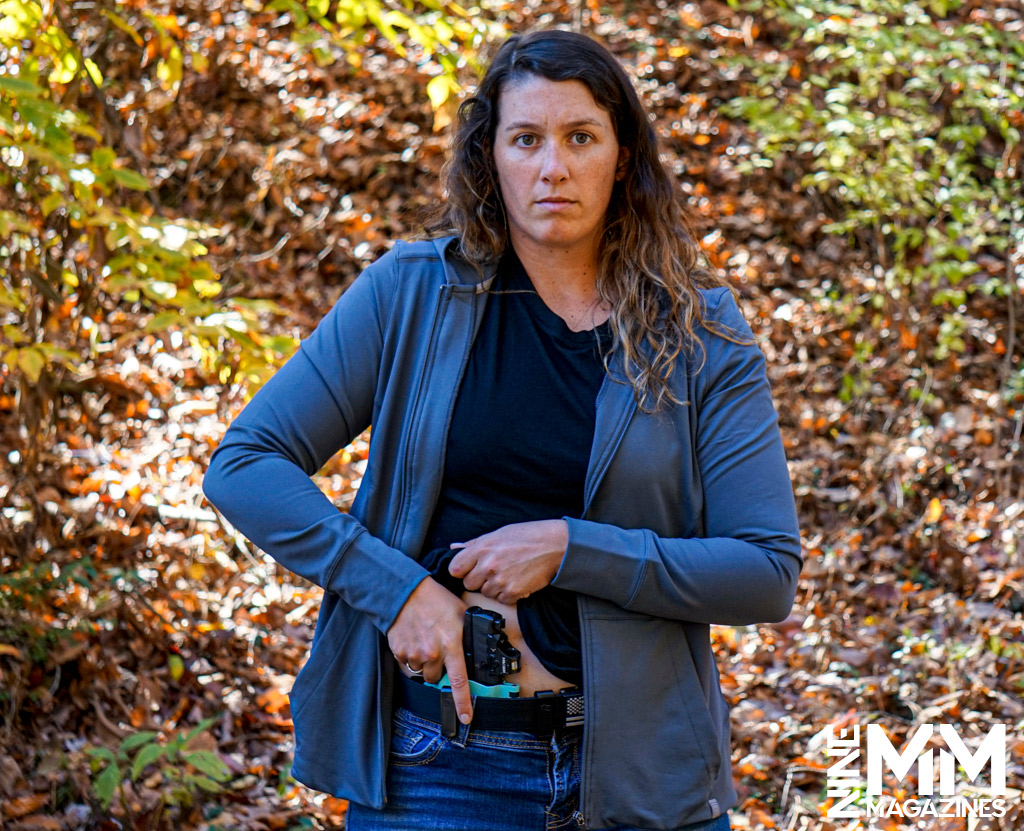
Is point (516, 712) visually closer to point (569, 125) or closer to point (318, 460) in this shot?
point (318, 460)

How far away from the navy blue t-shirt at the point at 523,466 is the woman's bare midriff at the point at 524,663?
0.01 m

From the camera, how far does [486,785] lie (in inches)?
78.7

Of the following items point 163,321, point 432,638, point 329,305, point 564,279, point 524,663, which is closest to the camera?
point 432,638

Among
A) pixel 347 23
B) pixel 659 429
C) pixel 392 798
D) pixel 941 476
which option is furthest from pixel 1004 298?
pixel 392 798

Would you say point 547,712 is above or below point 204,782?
above

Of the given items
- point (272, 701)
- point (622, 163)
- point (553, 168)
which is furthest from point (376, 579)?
point (272, 701)

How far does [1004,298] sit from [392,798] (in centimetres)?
643

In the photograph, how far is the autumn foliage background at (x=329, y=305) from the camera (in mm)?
3818

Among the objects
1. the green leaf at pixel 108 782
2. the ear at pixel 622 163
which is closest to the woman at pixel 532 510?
the ear at pixel 622 163

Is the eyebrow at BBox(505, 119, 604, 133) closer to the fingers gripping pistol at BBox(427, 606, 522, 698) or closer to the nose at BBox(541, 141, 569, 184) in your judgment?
the nose at BBox(541, 141, 569, 184)

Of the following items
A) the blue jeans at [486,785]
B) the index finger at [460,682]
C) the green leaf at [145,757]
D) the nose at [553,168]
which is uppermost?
the nose at [553,168]

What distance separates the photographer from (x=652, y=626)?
2031 mm

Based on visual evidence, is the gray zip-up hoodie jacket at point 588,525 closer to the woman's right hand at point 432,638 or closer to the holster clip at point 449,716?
the woman's right hand at point 432,638

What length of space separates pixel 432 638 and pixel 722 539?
1.91 ft
